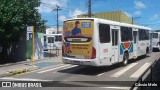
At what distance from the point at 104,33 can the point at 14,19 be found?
855cm

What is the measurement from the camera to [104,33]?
622 inches

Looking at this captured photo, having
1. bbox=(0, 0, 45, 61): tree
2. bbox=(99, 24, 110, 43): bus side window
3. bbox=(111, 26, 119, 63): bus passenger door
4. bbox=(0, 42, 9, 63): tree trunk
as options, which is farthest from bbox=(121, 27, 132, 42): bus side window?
bbox=(0, 42, 9, 63): tree trunk

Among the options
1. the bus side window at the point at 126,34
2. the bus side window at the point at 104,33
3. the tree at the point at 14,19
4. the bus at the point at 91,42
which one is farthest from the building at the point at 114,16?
the bus side window at the point at 104,33

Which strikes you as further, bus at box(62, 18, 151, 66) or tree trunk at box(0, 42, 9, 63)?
tree trunk at box(0, 42, 9, 63)

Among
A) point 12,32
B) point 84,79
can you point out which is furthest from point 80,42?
point 12,32

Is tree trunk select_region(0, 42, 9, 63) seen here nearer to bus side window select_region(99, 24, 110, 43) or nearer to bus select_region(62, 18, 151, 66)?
bus select_region(62, 18, 151, 66)

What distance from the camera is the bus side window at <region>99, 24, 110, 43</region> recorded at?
15.4 meters

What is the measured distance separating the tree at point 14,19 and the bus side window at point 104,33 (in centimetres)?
830

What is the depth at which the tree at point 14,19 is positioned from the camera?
830 inches

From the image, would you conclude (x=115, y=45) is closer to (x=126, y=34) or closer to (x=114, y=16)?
(x=126, y=34)

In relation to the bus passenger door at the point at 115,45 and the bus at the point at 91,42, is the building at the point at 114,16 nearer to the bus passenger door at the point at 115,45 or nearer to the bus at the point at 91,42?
the bus passenger door at the point at 115,45

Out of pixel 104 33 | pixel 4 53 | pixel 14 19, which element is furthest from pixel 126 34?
pixel 4 53

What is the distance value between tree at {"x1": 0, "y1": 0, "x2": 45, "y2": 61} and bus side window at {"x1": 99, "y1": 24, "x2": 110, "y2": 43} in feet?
27.2

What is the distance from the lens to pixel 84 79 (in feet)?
44.8
